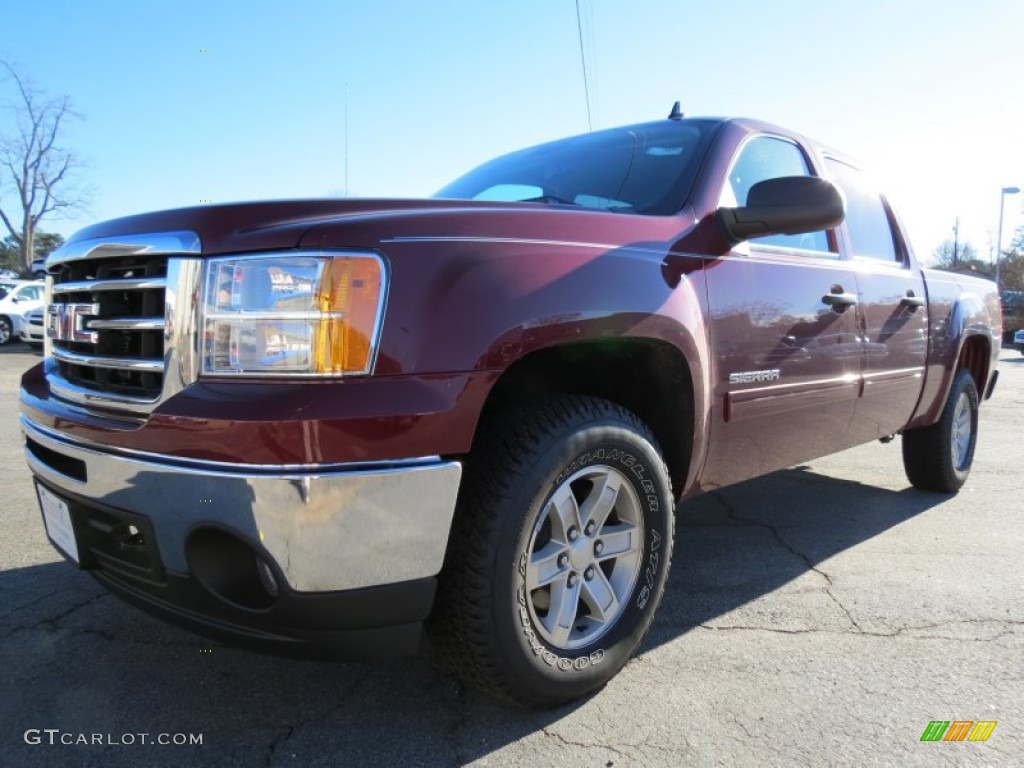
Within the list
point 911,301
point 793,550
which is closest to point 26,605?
point 793,550

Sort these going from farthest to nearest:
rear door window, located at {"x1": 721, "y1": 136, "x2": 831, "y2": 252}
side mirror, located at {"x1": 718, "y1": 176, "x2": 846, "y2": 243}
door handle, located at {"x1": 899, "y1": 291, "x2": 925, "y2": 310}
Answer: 1. door handle, located at {"x1": 899, "y1": 291, "x2": 925, "y2": 310}
2. rear door window, located at {"x1": 721, "y1": 136, "x2": 831, "y2": 252}
3. side mirror, located at {"x1": 718, "y1": 176, "x2": 846, "y2": 243}

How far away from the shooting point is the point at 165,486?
5.76ft

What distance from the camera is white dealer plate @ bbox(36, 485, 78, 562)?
6.95ft

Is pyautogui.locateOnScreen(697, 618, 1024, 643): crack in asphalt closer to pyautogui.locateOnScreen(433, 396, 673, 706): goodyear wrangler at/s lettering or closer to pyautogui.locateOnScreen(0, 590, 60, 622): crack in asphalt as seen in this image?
pyautogui.locateOnScreen(433, 396, 673, 706): goodyear wrangler at/s lettering

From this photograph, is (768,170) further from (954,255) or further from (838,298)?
(954,255)

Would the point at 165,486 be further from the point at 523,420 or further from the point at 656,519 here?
the point at 656,519

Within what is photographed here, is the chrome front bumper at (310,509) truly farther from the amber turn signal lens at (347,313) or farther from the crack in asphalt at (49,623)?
the crack in asphalt at (49,623)

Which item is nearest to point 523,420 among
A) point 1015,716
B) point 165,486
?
point 165,486

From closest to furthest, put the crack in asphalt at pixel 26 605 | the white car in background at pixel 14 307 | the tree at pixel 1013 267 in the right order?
1. the crack in asphalt at pixel 26 605
2. the white car in background at pixel 14 307
3. the tree at pixel 1013 267

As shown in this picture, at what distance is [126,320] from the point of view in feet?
6.43

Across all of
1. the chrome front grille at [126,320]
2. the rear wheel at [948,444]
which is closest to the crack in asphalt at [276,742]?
the chrome front grille at [126,320]

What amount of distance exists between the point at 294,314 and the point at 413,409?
36 cm

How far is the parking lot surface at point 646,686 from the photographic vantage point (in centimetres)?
204

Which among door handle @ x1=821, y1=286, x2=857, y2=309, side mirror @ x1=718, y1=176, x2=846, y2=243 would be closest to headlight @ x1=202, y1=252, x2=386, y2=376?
side mirror @ x1=718, y1=176, x2=846, y2=243
